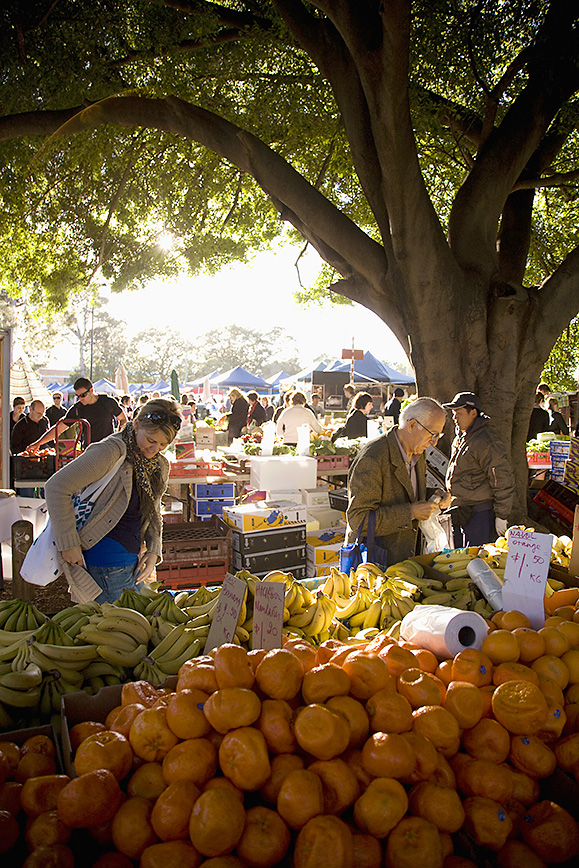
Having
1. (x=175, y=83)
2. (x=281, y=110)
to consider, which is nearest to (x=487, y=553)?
(x=175, y=83)

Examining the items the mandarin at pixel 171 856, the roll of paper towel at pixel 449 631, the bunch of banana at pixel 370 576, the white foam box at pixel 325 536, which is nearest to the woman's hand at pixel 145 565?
the bunch of banana at pixel 370 576

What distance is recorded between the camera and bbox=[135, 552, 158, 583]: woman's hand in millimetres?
3359

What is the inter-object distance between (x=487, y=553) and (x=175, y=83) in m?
5.81

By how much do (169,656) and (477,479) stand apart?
377cm

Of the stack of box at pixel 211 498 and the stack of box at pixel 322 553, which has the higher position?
the stack of box at pixel 211 498

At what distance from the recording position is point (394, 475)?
3.59 meters

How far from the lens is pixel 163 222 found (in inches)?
422

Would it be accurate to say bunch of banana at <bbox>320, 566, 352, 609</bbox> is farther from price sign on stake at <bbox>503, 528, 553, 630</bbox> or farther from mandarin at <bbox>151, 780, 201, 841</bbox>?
mandarin at <bbox>151, 780, 201, 841</bbox>

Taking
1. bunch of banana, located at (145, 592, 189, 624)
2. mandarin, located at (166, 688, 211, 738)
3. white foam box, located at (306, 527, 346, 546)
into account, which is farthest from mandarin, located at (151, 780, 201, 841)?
white foam box, located at (306, 527, 346, 546)

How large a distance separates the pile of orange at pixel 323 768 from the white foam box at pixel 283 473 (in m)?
4.92

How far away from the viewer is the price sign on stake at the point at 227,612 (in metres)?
1.79

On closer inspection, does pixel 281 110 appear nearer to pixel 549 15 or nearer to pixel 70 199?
pixel 549 15

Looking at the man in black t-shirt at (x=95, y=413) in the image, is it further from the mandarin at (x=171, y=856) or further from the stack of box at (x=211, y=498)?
the mandarin at (x=171, y=856)

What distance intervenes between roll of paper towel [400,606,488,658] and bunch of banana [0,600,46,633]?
1.46 m
